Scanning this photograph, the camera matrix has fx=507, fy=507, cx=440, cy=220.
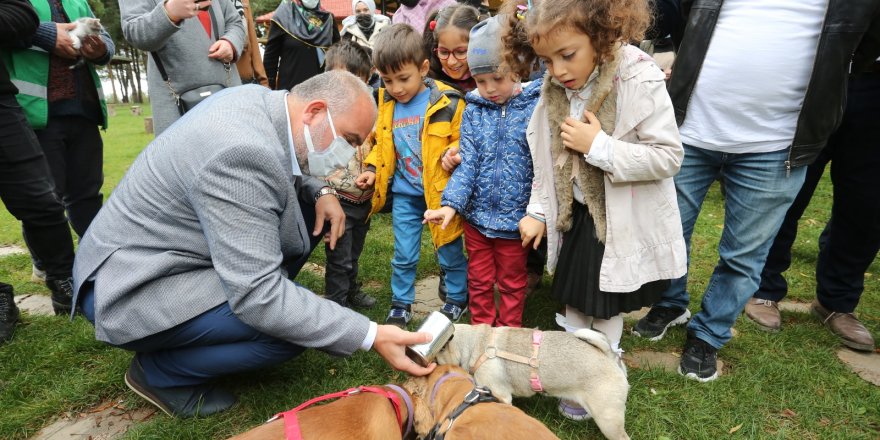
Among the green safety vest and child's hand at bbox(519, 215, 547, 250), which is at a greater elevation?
the green safety vest

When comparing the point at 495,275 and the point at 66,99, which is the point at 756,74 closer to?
the point at 495,275

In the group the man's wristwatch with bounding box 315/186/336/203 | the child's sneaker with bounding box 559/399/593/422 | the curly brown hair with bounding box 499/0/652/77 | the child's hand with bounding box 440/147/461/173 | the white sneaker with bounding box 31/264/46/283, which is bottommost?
the white sneaker with bounding box 31/264/46/283

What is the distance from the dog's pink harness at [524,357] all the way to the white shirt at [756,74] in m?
1.40

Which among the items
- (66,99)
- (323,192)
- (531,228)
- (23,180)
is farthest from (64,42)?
(531,228)

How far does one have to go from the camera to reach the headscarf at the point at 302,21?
5289mm

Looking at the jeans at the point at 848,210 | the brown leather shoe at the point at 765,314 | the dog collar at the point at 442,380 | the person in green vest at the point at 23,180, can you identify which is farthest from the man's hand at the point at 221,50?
the brown leather shoe at the point at 765,314

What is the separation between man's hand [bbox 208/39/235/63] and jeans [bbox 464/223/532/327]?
2168 mm

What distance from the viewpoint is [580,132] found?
2.30 meters

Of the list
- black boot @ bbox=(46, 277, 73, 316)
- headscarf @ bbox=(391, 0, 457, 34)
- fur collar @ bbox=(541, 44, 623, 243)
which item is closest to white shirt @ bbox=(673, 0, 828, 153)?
fur collar @ bbox=(541, 44, 623, 243)

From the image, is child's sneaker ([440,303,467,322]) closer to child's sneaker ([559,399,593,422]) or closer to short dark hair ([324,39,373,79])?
child's sneaker ([559,399,593,422])

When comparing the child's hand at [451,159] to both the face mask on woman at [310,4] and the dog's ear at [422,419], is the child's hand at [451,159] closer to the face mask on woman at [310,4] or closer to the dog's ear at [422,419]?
the dog's ear at [422,419]

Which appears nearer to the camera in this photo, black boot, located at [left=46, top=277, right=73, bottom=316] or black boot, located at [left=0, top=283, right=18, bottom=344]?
black boot, located at [left=0, top=283, right=18, bottom=344]

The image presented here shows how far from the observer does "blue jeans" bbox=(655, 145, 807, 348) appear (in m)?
2.63

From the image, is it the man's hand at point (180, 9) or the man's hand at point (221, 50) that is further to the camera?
the man's hand at point (221, 50)
